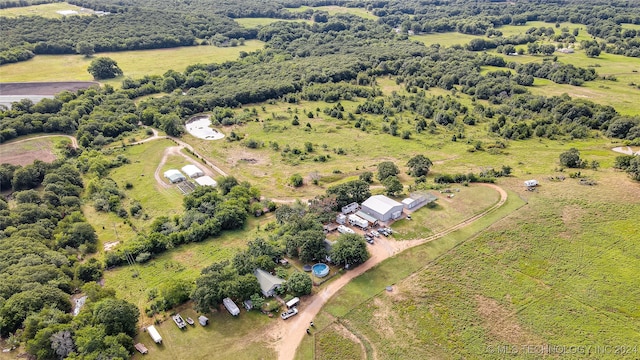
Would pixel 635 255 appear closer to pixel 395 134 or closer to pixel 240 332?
pixel 240 332

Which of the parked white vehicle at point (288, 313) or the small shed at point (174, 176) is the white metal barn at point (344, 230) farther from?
the small shed at point (174, 176)

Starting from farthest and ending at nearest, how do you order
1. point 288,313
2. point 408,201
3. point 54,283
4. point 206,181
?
point 206,181, point 408,201, point 54,283, point 288,313

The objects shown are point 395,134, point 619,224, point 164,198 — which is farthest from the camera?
point 395,134

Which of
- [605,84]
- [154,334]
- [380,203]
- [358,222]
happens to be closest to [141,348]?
[154,334]

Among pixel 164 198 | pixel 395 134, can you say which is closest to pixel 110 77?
pixel 164 198

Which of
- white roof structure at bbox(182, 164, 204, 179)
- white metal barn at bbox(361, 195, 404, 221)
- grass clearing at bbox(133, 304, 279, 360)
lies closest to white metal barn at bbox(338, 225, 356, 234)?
white metal barn at bbox(361, 195, 404, 221)

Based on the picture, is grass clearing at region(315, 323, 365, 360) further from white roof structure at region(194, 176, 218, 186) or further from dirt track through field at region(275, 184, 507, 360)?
white roof structure at region(194, 176, 218, 186)

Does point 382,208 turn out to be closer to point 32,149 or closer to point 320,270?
point 320,270
